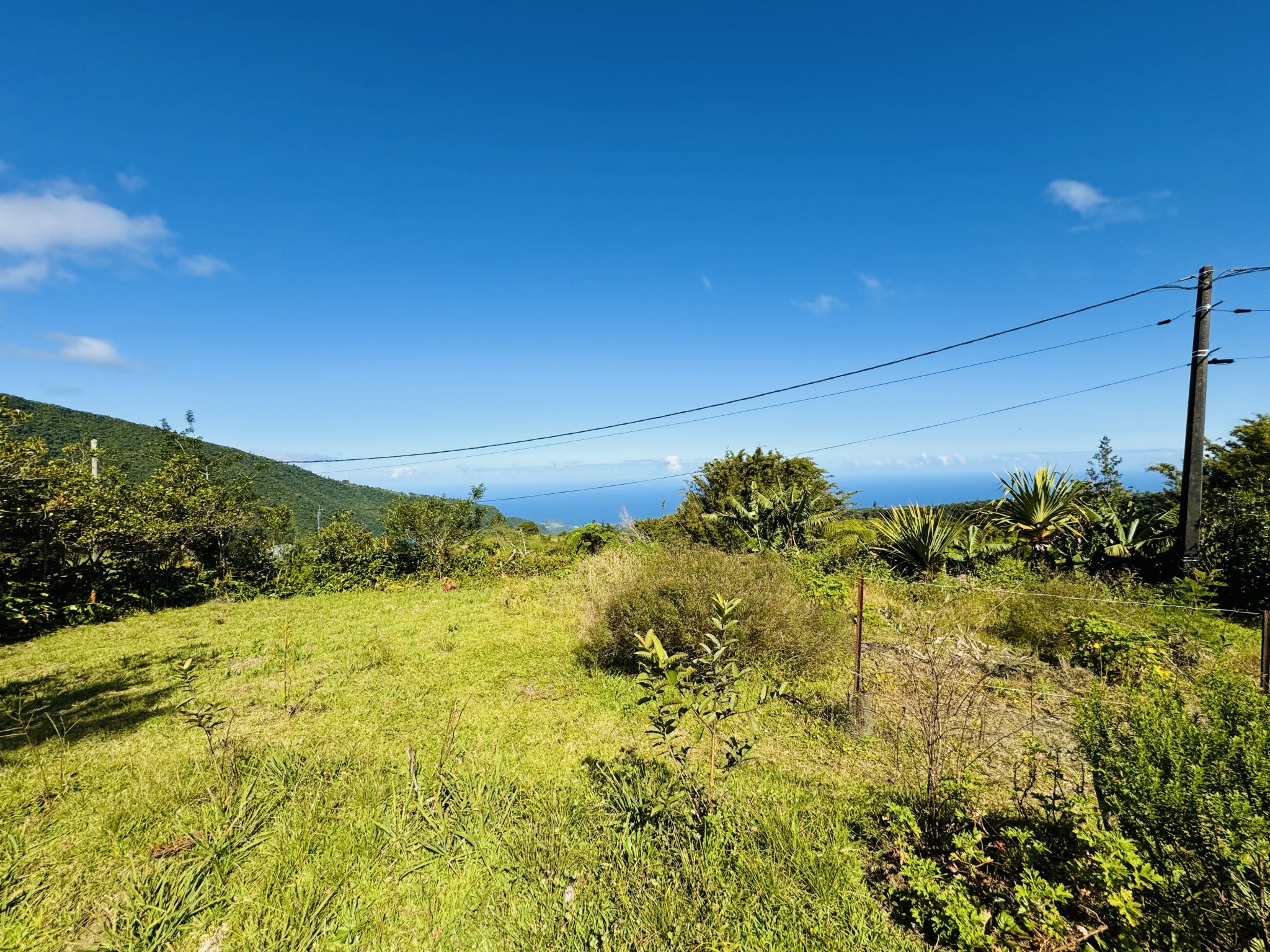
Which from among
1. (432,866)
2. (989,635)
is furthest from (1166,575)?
(432,866)

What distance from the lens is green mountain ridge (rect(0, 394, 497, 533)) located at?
46.1 ft

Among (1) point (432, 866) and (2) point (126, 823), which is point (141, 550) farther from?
(1) point (432, 866)

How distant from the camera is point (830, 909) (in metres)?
2.44

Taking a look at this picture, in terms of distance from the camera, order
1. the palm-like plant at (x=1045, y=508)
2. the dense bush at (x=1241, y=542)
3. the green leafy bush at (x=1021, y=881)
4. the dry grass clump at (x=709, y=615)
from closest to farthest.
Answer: the green leafy bush at (x=1021, y=881)
the dry grass clump at (x=709, y=615)
the dense bush at (x=1241, y=542)
the palm-like plant at (x=1045, y=508)

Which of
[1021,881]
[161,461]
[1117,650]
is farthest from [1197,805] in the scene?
[161,461]

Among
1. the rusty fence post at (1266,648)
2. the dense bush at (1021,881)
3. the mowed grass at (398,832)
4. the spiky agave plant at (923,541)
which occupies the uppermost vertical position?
the spiky agave plant at (923,541)

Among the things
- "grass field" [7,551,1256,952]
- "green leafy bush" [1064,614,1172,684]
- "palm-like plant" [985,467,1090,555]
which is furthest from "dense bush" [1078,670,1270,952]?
"palm-like plant" [985,467,1090,555]

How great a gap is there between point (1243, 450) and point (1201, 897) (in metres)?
21.2

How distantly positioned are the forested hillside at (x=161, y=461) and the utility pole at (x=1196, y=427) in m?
16.7

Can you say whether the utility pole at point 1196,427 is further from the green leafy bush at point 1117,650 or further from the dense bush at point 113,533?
the dense bush at point 113,533

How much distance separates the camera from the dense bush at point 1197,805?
1787mm

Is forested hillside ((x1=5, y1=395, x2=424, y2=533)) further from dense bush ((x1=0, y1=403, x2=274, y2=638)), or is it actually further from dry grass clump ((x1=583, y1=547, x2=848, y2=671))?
dry grass clump ((x1=583, y1=547, x2=848, y2=671))

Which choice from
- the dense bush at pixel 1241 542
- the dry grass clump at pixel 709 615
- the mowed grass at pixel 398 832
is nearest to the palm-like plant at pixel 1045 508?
the dense bush at pixel 1241 542

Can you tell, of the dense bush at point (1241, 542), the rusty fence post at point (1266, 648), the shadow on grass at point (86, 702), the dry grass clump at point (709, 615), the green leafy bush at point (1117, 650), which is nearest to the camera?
the rusty fence post at point (1266, 648)
